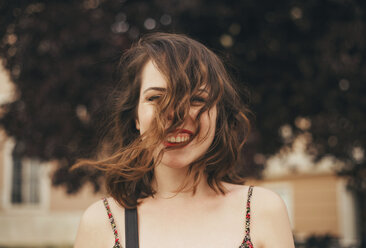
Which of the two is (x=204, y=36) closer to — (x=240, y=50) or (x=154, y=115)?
(x=240, y=50)

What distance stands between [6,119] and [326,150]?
14.0ft

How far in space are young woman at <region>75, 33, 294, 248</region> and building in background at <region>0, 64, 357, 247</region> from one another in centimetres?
1467

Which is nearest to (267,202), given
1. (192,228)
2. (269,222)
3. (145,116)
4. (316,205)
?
(269,222)

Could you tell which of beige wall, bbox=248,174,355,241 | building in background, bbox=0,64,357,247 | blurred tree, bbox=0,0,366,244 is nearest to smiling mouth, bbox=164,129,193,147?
blurred tree, bbox=0,0,366,244

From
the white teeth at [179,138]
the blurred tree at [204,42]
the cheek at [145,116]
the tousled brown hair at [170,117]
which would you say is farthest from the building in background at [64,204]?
the white teeth at [179,138]

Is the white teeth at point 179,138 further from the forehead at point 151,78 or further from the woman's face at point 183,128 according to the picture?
the forehead at point 151,78

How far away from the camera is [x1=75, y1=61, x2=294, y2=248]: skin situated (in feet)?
6.28

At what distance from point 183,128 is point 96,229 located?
55cm

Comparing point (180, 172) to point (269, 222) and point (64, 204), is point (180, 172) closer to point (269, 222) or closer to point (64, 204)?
point (269, 222)

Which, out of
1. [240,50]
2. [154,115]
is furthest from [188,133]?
[240,50]

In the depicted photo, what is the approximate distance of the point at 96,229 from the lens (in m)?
2.07

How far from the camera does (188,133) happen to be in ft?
6.21

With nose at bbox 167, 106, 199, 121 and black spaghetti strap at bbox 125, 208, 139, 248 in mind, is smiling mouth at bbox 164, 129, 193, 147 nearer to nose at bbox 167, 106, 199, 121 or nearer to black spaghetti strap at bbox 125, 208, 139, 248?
nose at bbox 167, 106, 199, 121

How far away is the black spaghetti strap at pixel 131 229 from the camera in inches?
76.6
